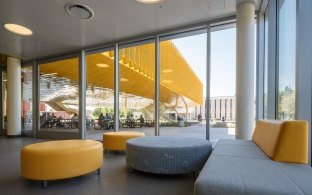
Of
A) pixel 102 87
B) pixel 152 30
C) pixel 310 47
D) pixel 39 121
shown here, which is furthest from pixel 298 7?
pixel 39 121

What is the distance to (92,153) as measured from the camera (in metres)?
3.27

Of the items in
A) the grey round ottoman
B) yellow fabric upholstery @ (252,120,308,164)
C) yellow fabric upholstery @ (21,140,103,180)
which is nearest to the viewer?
yellow fabric upholstery @ (252,120,308,164)

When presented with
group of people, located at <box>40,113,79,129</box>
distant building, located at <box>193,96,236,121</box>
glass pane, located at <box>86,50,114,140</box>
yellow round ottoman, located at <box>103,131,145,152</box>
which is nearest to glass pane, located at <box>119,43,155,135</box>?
glass pane, located at <box>86,50,114,140</box>

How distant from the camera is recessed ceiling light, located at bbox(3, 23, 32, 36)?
217 inches

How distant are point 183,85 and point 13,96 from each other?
7.01 metres

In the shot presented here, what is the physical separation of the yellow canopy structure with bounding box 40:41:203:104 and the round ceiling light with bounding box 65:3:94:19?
2.11m

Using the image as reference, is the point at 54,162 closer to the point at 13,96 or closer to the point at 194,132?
the point at 194,132

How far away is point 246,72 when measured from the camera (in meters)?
4.47

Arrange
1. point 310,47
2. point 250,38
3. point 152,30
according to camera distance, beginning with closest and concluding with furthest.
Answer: point 310,47 → point 250,38 → point 152,30

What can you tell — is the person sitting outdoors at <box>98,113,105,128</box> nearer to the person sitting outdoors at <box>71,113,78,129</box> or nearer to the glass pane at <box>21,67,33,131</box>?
the person sitting outdoors at <box>71,113,78,129</box>

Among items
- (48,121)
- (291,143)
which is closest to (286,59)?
(291,143)

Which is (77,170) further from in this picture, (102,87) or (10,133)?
(10,133)

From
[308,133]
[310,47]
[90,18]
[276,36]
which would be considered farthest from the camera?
[90,18]

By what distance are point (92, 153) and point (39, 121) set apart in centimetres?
693
